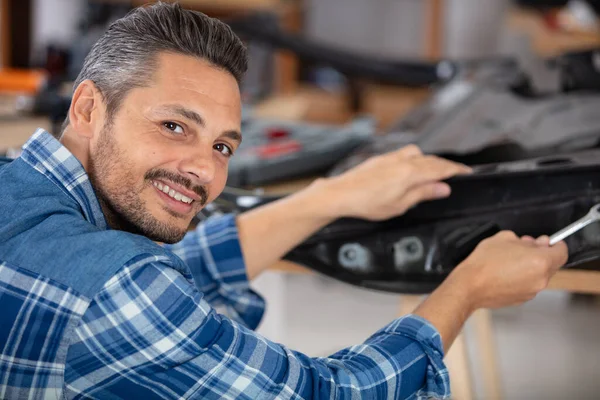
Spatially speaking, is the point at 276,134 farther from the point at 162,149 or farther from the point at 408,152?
the point at 162,149

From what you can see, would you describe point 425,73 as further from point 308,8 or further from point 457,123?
point 308,8

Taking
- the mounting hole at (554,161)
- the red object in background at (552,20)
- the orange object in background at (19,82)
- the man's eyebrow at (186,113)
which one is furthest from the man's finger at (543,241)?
the red object in background at (552,20)

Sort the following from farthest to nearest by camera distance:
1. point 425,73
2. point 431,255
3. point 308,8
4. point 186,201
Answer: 1. point 308,8
2. point 425,73
3. point 431,255
4. point 186,201

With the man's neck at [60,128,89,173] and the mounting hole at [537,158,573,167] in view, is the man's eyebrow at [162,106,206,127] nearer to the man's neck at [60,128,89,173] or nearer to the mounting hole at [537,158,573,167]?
the man's neck at [60,128,89,173]

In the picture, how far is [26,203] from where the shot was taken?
80cm

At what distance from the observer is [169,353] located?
758mm

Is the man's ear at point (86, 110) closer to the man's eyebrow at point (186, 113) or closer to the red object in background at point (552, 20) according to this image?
the man's eyebrow at point (186, 113)

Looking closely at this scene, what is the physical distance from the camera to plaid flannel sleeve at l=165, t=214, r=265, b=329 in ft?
3.98

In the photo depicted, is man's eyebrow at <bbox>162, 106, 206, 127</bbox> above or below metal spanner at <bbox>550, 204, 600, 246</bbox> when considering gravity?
above

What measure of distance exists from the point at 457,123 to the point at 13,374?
108cm

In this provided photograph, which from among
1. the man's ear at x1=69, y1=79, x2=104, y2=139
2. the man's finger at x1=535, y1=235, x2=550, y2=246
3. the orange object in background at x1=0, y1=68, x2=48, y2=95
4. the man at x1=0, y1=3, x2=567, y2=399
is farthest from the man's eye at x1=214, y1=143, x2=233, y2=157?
the orange object in background at x1=0, y1=68, x2=48, y2=95

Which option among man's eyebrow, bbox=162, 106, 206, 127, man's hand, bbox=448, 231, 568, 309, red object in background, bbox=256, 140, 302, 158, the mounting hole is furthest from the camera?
red object in background, bbox=256, 140, 302, 158

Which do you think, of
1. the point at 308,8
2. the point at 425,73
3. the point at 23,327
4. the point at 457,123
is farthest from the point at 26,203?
the point at 308,8

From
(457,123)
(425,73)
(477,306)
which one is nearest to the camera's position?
(477,306)
